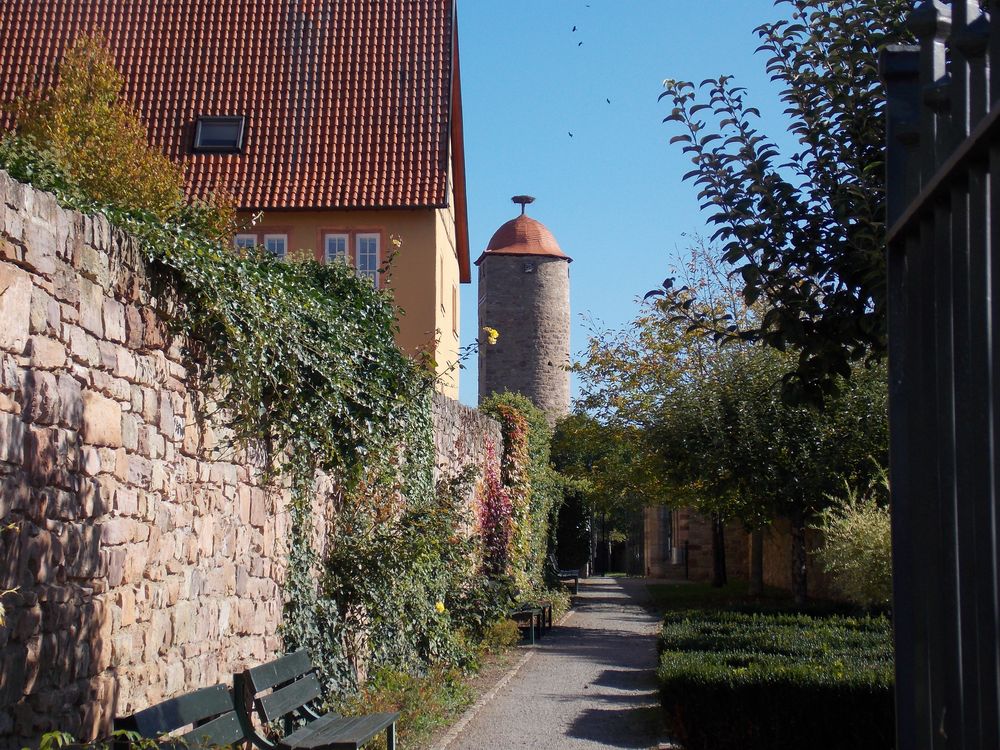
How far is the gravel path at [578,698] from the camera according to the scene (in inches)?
361

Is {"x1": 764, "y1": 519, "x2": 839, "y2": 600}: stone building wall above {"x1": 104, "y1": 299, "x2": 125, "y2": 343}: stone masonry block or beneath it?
beneath

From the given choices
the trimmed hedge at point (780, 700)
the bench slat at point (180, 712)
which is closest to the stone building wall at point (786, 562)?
the trimmed hedge at point (780, 700)

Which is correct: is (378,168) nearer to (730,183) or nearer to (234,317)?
(234,317)

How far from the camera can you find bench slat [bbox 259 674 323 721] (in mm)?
6691

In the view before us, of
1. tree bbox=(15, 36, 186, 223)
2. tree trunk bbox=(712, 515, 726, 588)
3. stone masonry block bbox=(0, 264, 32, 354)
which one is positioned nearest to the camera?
stone masonry block bbox=(0, 264, 32, 354)

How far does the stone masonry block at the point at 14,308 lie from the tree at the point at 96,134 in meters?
9.67

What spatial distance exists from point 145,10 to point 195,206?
1597 centimetres

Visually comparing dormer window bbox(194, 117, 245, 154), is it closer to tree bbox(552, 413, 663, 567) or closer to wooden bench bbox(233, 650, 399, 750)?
tree bbox(552, 413, 663, 567)

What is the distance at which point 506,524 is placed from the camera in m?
17.2

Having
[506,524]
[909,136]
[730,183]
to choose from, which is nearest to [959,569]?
[909,136]

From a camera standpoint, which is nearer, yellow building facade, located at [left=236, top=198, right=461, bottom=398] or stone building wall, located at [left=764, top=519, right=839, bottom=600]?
yellow building facade, located at [left=236, top=198, right=461, bottom=398]

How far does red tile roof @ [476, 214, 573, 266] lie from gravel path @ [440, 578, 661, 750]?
2872cm

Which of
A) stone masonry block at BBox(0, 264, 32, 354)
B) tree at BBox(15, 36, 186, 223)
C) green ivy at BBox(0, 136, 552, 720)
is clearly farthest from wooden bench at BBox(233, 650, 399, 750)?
tree at BBox(15, 36, 186, 223)

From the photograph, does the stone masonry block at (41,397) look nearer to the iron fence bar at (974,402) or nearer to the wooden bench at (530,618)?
the iron fence bar at (974,402)
